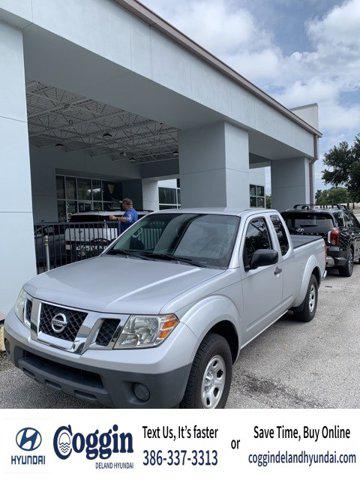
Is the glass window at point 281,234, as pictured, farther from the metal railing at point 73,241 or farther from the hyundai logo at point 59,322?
the metal railing at point 73,241

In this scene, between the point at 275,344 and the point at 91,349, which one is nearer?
the point at 91,349

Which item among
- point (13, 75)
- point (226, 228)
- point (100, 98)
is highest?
point (100, 98)

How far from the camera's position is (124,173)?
24156 millimetres

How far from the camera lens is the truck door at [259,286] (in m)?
3.88

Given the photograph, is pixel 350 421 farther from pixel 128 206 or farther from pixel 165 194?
pixel 165 194

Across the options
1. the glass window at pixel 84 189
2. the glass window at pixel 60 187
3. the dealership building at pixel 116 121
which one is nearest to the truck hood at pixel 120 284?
the dealership building at pixel 116 121

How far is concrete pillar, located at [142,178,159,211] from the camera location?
25.4 m

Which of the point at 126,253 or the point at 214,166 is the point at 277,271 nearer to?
the point at 126,253

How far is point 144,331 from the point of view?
2711 millimetres

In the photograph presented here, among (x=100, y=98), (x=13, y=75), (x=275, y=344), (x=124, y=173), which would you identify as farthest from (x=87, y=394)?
(x=124, y=173)

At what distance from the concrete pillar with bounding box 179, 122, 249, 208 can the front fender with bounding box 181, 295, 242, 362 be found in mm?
9018

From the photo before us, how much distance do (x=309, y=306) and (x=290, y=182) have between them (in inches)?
604

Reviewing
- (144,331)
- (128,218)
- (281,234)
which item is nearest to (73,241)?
(128,218)

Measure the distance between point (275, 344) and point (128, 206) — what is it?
17.5ft
